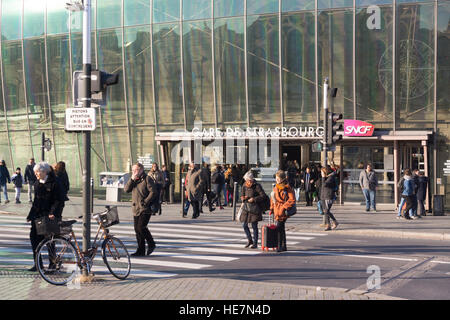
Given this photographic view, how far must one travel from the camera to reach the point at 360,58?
2708 cm

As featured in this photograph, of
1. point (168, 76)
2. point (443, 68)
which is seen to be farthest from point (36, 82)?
point (443, 68)

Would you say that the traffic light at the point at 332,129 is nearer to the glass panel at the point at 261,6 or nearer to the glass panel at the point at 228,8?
the glass panel at the point at 261,6

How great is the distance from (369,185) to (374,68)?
17.9ft

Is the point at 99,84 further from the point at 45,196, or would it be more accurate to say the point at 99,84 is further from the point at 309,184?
the point at 309,184

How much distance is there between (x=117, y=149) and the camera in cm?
3253

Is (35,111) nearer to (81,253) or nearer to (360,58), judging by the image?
(360,58)

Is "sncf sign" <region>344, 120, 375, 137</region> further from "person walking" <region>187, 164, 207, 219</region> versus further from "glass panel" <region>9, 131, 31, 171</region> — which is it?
"glass panel" <region>9, 131, 31, 171</region>

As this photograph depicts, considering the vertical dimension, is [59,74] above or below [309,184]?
above

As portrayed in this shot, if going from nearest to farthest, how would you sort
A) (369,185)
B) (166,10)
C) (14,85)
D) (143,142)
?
(369,185) → (166,10) → (143,142) → (14,85)

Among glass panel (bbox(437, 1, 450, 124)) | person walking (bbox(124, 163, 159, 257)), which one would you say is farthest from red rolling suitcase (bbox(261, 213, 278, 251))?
glass panel (bbox(437, 1, 450, 124))

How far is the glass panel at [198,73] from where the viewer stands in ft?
97.8

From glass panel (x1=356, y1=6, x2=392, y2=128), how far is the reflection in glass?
59.0 ft

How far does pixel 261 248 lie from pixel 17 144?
27.1m
